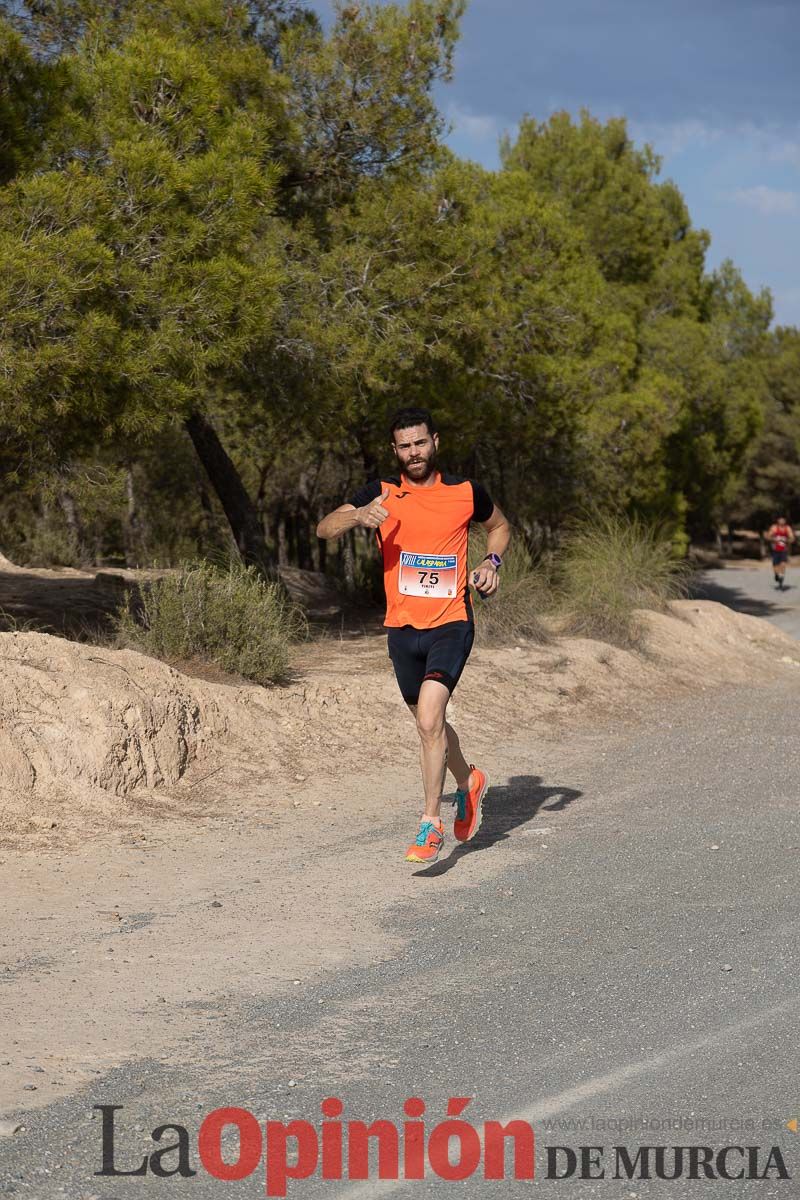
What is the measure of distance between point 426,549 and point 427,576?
14 cm

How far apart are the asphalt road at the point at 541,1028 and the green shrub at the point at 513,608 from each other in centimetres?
672

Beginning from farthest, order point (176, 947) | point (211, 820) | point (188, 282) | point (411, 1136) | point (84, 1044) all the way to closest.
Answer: point (188, 282), point (211, 820), point (176, 947), point (84, 1044), point (411, 1136)

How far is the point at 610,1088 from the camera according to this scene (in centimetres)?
422

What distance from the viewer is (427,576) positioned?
6.91 metres

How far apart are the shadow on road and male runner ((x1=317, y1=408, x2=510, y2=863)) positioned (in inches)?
894

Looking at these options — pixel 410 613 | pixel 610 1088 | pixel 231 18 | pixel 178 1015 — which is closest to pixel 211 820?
pixel 410 613

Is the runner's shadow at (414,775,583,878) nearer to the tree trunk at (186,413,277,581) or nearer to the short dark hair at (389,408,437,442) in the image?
the short dark hair at (389,408,437,442)

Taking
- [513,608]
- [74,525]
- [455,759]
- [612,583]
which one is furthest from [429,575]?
[74,525]

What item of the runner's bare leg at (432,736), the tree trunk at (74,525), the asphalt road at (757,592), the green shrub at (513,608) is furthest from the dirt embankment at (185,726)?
the asphalt road at (757,592)

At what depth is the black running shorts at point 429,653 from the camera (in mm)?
6809

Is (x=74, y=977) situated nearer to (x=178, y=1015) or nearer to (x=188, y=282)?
(x=178, y=1015)

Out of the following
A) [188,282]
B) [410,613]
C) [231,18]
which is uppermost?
[231,18]

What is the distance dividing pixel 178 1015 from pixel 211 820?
138 inches

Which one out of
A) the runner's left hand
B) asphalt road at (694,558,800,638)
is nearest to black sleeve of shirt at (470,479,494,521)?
the runner's left hand
